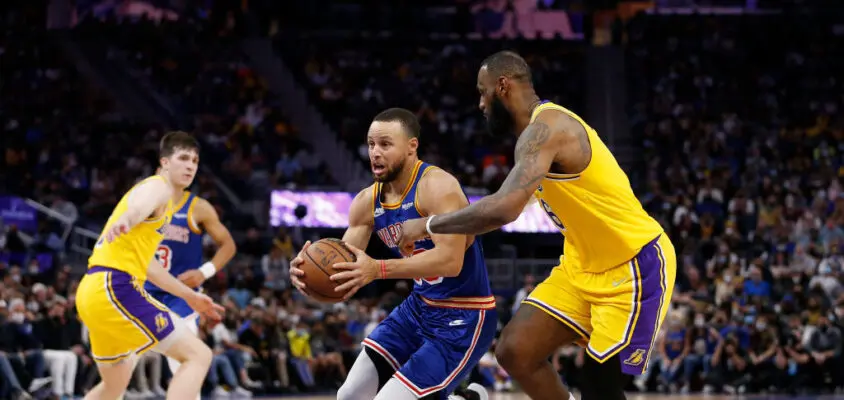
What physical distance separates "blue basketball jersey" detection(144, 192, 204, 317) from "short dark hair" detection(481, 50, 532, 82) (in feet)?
13.2

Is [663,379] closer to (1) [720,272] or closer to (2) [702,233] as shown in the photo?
(1) [720,272]

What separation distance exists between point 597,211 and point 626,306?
1.59 feet

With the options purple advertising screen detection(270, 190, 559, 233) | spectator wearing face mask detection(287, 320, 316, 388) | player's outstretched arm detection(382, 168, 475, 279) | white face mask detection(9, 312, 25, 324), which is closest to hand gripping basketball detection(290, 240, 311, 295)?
player's outstretched arm detection(382, 168, 475, 279)

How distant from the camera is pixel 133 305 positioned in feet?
22.3

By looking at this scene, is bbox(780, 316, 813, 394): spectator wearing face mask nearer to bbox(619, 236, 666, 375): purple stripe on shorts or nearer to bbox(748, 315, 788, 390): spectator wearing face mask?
bbox(748, 315, 788, 390): spectator wearing face mask

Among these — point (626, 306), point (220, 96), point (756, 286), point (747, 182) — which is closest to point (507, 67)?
point (626, 306)

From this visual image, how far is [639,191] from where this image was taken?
19594mm

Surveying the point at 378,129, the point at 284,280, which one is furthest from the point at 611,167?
the point at 284,280

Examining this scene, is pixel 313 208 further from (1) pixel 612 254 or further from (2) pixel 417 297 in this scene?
(1) pixel 612 254

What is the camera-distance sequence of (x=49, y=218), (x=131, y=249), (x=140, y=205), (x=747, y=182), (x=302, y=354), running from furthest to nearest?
(x=747, y=182)
(x=49, y=218)
(x=302, y=354)
(x=131, y=249)
(x=140, y=205)

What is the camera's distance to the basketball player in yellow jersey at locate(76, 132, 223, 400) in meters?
6.69

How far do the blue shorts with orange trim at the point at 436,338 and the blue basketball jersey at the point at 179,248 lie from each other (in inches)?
134

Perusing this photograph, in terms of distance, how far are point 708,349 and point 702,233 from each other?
3.50m

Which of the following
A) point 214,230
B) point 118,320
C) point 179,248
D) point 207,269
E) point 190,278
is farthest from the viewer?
point 179,248
